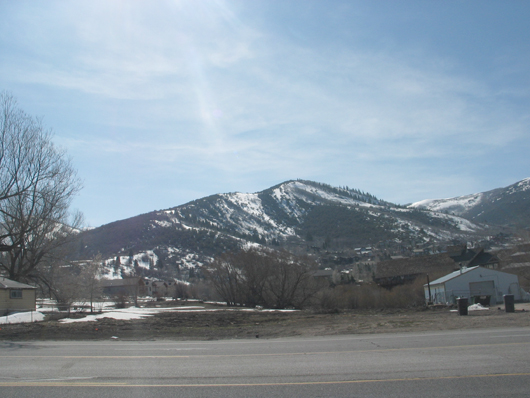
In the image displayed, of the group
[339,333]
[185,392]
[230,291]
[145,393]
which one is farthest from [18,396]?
[230,291]

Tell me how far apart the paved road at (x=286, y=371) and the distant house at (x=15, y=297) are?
29.3 metres

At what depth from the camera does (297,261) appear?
70.4 meters

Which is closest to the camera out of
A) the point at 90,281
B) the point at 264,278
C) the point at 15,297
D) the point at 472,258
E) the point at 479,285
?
the point at 15,297

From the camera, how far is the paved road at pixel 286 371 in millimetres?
7180

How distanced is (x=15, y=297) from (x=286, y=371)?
1526 inches

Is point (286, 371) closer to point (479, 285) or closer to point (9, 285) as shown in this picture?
point (9, 285)

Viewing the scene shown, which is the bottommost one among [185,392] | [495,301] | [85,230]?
[495,301]

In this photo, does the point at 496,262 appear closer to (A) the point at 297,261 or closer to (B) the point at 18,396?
(A) the point at 297,261

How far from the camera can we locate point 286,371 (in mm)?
8820

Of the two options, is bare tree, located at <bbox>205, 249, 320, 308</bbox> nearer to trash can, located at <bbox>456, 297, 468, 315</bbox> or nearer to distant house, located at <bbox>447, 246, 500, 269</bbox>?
distant house, located at <bbox>447, 246, 500, 269</bbox>

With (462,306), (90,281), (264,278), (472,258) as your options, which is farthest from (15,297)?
(472,258)

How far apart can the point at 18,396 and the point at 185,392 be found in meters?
2.75

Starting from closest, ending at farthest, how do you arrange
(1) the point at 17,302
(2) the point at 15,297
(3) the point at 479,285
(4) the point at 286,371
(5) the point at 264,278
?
(4) the point at 286,371 < (2) the point at 15,297 < (1) the point at 17,302 < (3) the point at 479,285 < (5) the point at 264,278

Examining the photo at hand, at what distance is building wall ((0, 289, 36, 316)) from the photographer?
37.8 m
